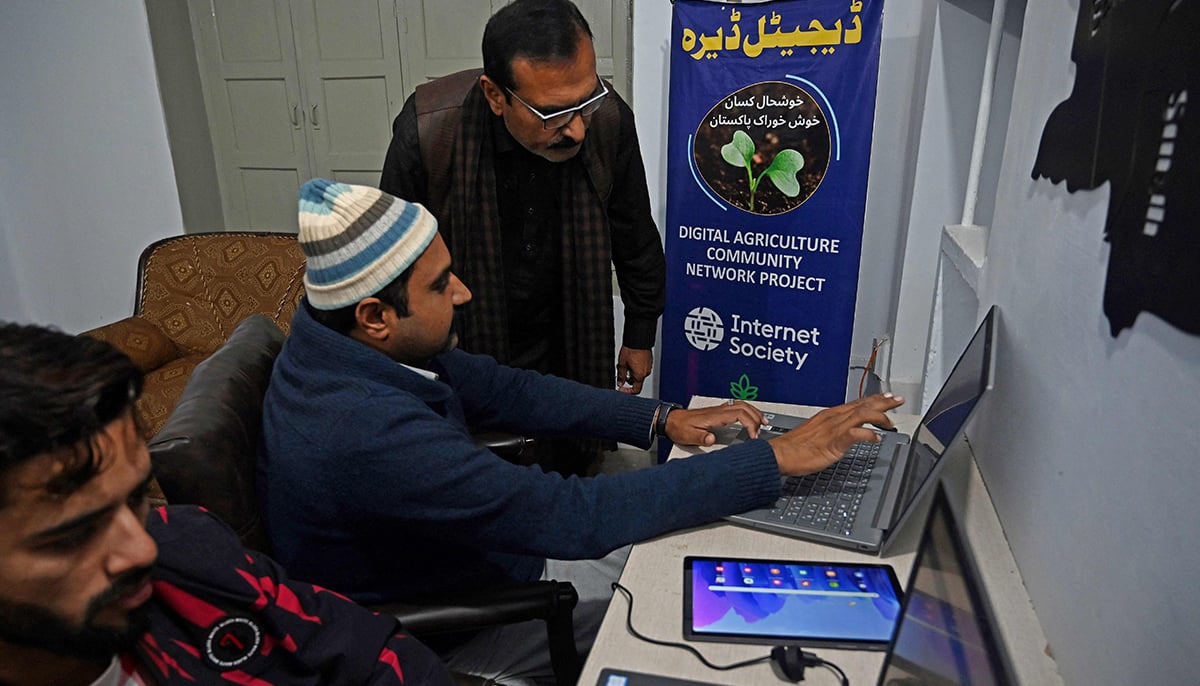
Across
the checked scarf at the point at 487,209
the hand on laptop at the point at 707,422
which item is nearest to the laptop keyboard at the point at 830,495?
the hand on laptop at the point at 707,422

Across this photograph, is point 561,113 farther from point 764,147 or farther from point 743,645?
point 743,645

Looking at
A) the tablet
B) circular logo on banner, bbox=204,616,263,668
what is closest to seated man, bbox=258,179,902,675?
the tablet

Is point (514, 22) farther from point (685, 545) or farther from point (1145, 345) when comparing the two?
point (1145, 345)

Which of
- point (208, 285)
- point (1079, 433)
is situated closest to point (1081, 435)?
point (1079, 433)

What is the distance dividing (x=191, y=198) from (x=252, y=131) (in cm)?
47

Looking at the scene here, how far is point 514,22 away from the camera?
4.94 feet

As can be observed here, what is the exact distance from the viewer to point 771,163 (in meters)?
2.26

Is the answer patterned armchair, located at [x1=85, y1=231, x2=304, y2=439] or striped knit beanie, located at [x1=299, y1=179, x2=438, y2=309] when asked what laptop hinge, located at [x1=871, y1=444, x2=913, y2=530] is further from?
patterned armchair, located at [x1=85, y1=231, x2=304, y2=439]

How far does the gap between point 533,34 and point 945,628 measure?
1.36 metres

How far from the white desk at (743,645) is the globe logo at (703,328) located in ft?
4.51

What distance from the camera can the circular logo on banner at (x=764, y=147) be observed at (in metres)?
2.19

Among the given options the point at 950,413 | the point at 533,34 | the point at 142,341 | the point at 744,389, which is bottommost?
the point at 744,389

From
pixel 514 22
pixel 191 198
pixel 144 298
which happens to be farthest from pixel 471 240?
pixel 191 198

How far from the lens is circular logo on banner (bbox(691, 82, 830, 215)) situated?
2189 millimetres
